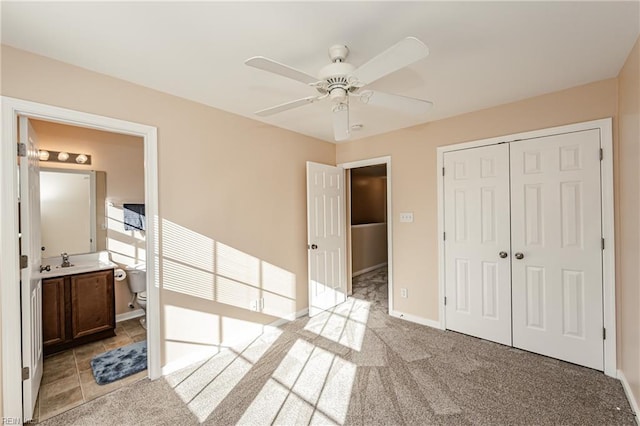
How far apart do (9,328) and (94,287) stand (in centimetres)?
142

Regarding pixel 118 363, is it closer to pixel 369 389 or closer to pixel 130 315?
pixel 130 315

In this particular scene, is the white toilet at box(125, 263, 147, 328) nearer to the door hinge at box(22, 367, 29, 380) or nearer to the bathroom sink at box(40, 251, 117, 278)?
the bathroom sink at box(40, 251, 117, 278)

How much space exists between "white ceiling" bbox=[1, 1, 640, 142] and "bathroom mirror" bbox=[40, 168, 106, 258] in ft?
6.18

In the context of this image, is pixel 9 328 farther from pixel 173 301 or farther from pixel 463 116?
pixel 463 116

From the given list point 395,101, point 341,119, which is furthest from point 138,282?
point 395,101

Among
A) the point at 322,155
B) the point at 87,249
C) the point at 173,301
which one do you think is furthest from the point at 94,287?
the point at 322,155

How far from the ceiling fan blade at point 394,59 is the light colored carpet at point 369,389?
2126 mm

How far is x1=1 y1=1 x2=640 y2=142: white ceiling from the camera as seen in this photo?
4.79 ft

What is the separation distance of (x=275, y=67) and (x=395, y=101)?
0.85m

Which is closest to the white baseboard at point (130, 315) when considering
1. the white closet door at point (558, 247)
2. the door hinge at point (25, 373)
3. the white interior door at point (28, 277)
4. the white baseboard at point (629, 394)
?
the white interior door at point (28, 277)

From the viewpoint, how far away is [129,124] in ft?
7.23

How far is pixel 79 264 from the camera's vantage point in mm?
3242

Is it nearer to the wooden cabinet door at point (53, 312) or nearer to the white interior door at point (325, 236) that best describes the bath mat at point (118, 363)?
the wooden cabinet door at point (53, 312)

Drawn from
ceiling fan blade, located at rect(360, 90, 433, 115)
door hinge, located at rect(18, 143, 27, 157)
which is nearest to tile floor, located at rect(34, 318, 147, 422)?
door hinge, located at rect(18, 143, 27, 157)
